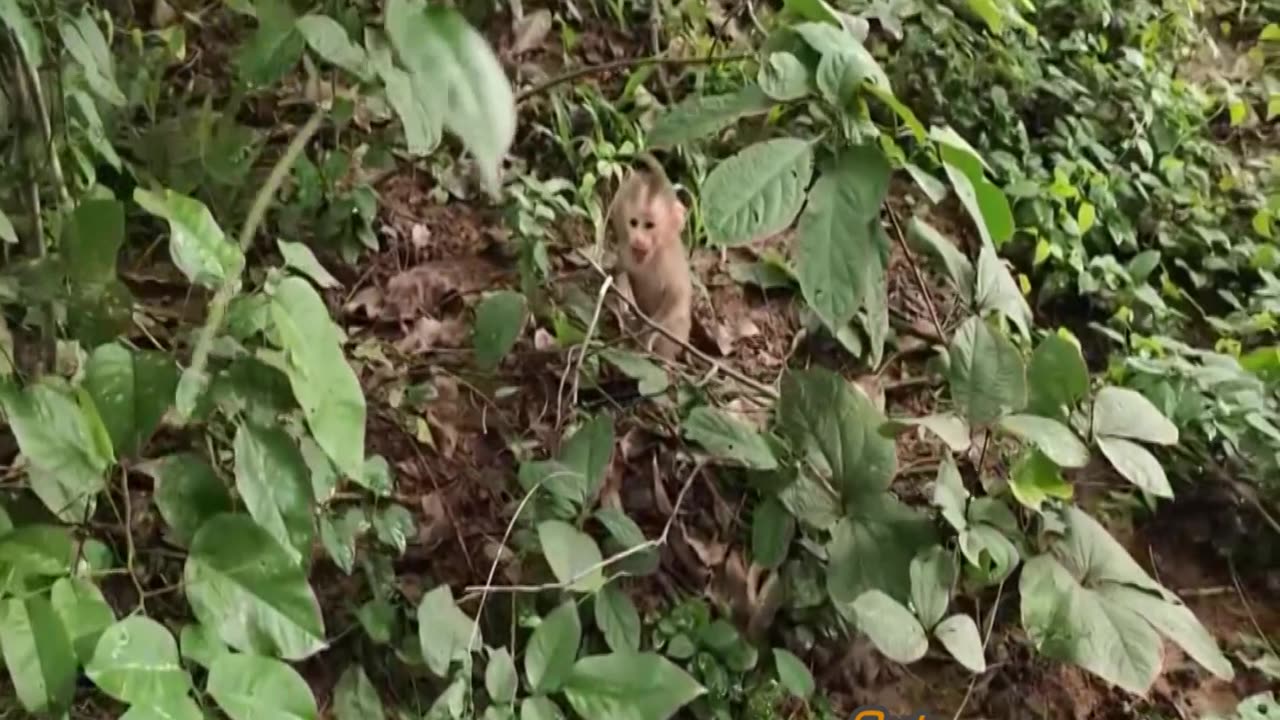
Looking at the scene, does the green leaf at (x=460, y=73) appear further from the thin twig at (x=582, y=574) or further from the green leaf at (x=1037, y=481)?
the green leaf at (x=1037, y=481)

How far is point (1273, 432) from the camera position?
2.24m

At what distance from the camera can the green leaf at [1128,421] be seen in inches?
70.2

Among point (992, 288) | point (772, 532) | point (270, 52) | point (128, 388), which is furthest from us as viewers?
point (772, 532)

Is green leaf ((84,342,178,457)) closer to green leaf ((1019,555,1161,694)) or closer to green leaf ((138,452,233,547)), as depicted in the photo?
green leaf ((138,452,233,547))

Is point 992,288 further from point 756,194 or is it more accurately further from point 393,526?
point 393,526

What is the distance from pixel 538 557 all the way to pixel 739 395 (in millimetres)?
559

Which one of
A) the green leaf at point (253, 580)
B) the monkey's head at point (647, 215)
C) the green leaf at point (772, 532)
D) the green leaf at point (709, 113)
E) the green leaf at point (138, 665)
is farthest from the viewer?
the monkey's head at point (647, 215)

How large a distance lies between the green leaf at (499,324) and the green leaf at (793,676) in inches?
26.6

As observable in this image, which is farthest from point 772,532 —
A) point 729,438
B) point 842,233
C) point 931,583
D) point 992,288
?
point 842,233

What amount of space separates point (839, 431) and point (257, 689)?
3.04 ft

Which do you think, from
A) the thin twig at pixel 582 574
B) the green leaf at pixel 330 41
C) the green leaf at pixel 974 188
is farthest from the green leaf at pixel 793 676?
the green leaf at pixel 330 41

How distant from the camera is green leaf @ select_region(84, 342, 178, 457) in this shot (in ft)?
4.41

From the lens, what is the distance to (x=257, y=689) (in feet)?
4.14

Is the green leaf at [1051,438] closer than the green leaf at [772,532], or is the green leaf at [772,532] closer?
the green leaf at [1051,438]
